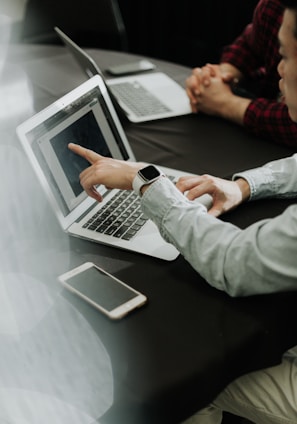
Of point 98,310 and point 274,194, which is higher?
point 98,310

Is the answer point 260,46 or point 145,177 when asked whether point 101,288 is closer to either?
point 145,177

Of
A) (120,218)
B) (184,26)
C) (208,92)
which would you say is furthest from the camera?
(184,26)

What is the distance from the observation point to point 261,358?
0.92m

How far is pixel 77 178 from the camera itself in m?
1.13

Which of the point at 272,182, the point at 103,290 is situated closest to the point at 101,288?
the point at 103,290

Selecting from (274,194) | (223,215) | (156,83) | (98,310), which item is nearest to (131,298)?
(98,310)

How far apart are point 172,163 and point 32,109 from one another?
18.7 inches

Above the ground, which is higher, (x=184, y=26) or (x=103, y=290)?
(x=103, y=290)

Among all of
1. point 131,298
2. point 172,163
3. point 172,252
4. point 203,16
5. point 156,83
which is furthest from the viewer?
point 203,16

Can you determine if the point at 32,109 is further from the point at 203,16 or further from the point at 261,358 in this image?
the point at 203,16

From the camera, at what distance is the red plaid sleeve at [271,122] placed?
56.4 inches

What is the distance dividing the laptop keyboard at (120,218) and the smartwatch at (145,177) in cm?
10

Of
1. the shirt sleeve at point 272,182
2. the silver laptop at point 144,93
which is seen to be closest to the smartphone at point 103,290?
the shirt sleeve at point 272,182

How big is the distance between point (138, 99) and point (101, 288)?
88 cm
